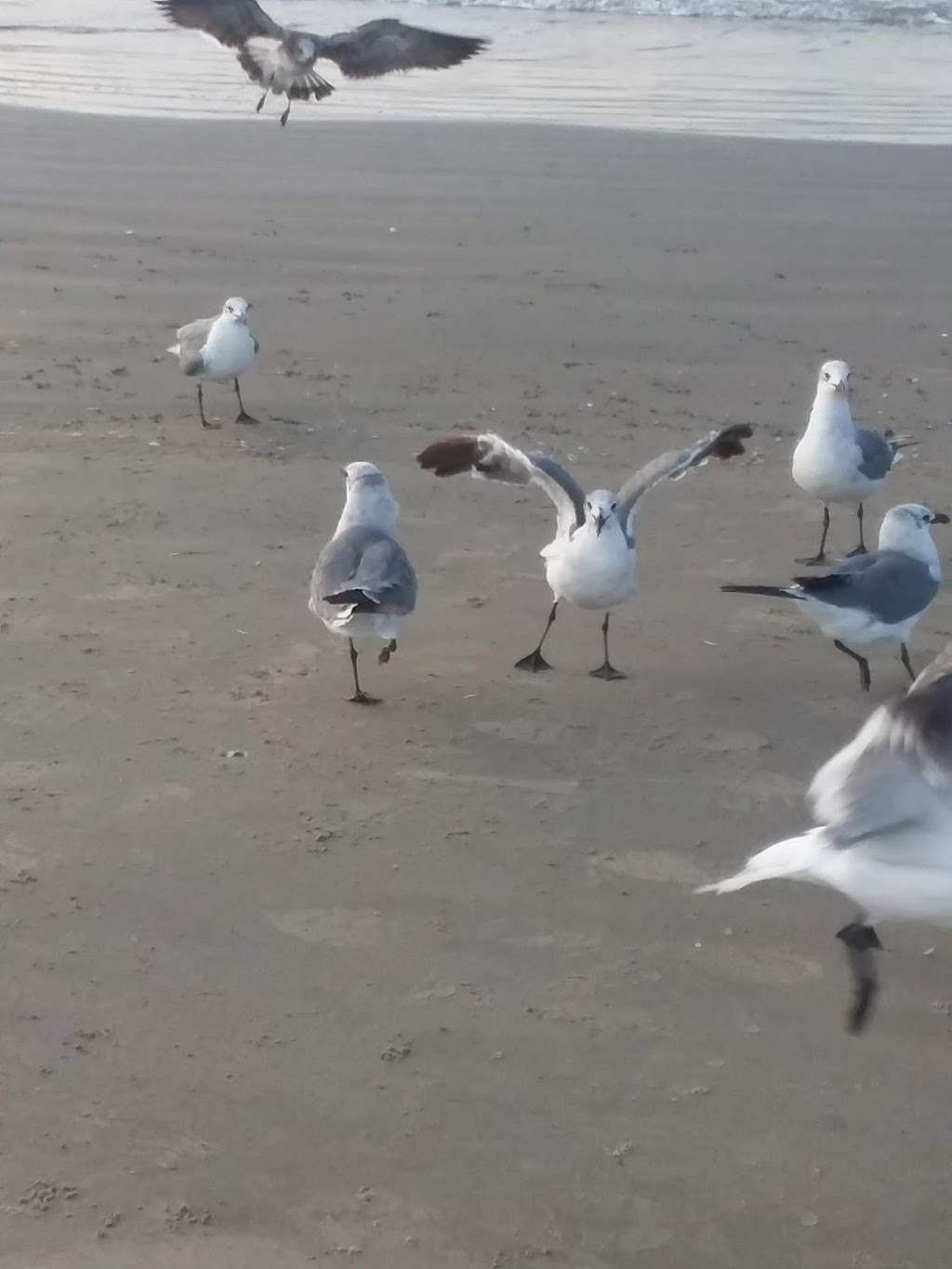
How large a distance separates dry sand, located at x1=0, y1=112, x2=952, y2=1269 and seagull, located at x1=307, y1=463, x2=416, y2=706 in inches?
8.1

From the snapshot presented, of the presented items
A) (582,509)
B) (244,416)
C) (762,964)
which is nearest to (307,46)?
(244,416)

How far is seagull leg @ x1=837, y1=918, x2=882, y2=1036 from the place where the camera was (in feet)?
12.3

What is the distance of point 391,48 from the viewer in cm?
1223

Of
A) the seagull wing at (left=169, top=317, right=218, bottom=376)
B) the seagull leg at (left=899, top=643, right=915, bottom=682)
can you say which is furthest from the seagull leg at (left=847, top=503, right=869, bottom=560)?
the seagull wing at (left=169, top=317, right=218, bottom=376)

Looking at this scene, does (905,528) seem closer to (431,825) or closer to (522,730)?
(522,730)

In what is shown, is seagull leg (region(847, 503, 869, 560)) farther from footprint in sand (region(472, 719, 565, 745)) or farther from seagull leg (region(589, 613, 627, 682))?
footprint in sand (region(472, 719, 565, 745))

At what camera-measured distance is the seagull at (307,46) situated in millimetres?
11930

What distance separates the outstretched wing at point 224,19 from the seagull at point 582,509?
730 cm

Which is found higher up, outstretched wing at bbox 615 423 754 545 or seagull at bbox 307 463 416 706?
outstretched wing at bbox 615 423 754 545

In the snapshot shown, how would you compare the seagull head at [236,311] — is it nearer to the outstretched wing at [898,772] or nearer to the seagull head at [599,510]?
the seagull head at [599,510]

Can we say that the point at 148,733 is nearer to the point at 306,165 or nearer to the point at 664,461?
the point at 664,461

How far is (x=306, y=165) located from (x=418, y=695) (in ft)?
27.7

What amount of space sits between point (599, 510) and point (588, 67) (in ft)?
44.3

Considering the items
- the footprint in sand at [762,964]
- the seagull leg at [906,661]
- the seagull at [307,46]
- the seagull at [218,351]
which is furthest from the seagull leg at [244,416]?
the seagull at [307,46]
